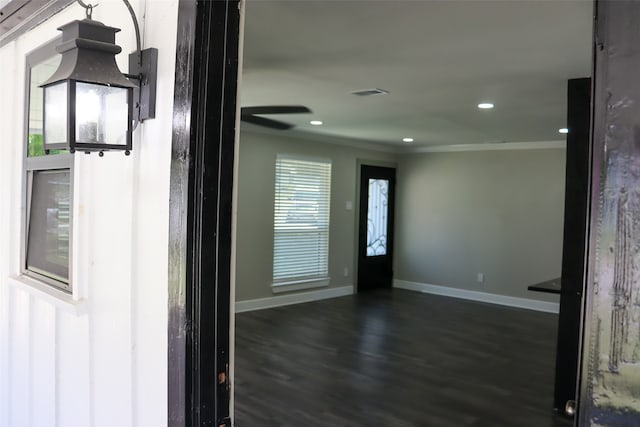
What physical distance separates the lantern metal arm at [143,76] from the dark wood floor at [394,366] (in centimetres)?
264

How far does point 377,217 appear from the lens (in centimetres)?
850

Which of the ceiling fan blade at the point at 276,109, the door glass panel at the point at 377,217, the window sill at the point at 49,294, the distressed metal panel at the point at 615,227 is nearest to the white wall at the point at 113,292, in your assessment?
the window sill at the point at 49,294

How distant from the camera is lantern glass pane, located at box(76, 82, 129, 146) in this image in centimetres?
130

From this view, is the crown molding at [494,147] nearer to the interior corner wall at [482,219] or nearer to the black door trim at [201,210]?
the interior corner wall at [482,219]

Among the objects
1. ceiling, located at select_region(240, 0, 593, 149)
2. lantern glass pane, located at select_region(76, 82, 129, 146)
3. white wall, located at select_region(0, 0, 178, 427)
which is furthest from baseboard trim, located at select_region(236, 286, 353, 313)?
lantern glass pane, located at select_region(76, 82, 129, 146)

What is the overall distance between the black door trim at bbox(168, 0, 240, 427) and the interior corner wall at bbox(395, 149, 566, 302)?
21.8ft

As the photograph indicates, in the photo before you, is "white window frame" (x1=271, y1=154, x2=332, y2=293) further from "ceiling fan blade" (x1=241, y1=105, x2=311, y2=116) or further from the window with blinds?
"ceiling fan blade" (x1=241, y1=105, x2=311, y2=116)

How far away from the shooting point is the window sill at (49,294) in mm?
1611

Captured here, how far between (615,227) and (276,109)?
4687 millimetres

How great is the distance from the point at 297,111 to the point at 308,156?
211 centimetres

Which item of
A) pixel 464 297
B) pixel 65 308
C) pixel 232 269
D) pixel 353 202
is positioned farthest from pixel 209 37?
pixel 464 297

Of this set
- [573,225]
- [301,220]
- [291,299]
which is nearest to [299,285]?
[291,299]

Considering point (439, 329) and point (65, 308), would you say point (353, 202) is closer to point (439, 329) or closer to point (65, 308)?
point (439, 329)

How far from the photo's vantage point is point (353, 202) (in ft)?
26.3
